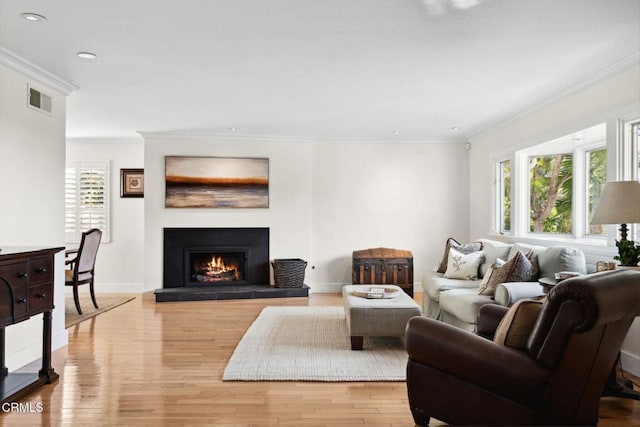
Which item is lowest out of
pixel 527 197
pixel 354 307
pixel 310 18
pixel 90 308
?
pixel 90 308

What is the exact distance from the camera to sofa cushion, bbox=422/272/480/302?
15.6 ft

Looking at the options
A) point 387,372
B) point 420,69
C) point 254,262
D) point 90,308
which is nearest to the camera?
point 387,372

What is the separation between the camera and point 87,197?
24.3 feet

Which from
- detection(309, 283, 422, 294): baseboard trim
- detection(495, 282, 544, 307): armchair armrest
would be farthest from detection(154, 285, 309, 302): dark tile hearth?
detection(495, 282, 544, 307): armchair armrest

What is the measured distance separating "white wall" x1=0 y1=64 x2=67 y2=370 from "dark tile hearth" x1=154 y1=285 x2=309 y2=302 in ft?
7.10

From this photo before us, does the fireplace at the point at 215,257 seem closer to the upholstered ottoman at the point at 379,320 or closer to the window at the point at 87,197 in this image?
the window at the point at 87,197

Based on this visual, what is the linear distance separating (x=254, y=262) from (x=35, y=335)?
346cm

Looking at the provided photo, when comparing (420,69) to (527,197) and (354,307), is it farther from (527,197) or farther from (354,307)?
(527,197)

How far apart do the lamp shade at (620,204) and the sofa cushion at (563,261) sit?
0.66m

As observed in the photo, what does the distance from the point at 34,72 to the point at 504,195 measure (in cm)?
555

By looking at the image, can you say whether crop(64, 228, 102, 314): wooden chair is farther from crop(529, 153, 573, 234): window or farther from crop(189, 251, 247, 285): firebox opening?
crop(529, 153, 573, 234): window

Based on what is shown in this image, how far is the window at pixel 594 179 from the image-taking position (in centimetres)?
443

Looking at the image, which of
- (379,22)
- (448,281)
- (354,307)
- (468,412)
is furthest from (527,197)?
(468,412)

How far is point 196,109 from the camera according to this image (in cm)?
532
